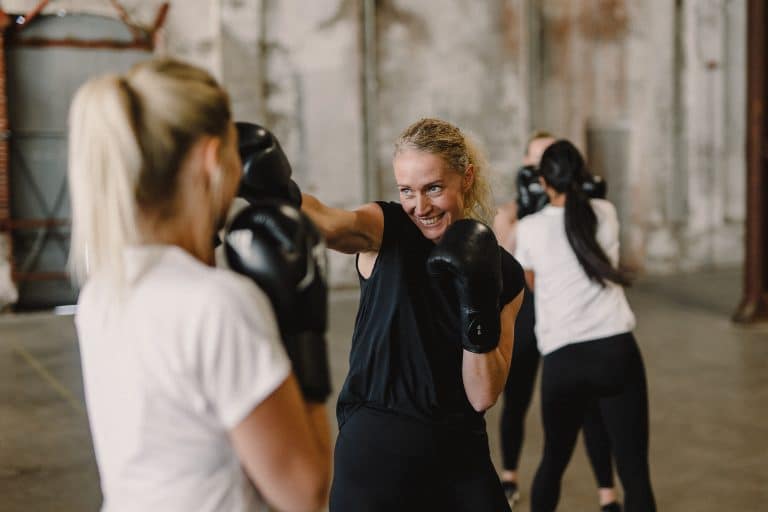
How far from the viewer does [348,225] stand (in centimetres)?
201

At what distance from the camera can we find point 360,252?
2.16m

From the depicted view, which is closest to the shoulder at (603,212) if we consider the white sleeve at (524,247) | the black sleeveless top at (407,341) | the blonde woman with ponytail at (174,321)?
the white sleeve at (524,247)

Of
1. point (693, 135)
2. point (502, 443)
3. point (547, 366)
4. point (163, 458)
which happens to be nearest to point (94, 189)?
point (163, 458)

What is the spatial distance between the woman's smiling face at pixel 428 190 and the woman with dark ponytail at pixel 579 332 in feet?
3.79

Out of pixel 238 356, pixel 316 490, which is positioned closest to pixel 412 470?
pixel 316 490

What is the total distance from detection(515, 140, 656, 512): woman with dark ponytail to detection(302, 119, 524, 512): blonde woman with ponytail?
39.3 inches

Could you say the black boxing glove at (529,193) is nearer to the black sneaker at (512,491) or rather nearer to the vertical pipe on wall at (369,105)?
the black sneaker at (512,491)

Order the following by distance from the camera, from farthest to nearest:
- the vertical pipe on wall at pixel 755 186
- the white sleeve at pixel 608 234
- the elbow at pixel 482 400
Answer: the vertical pipe on wall at pixel 755 186, the white sleeve at pixel 608 234, the elbow at pixel 482 400

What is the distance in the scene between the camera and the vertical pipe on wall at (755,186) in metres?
7.87

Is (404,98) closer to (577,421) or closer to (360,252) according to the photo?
(577,421)

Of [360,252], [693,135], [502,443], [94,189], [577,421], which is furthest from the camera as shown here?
[693,135]

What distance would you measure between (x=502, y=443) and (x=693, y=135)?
29.4ft

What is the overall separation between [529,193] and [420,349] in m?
2.10

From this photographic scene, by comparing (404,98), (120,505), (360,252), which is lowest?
(120,505)
